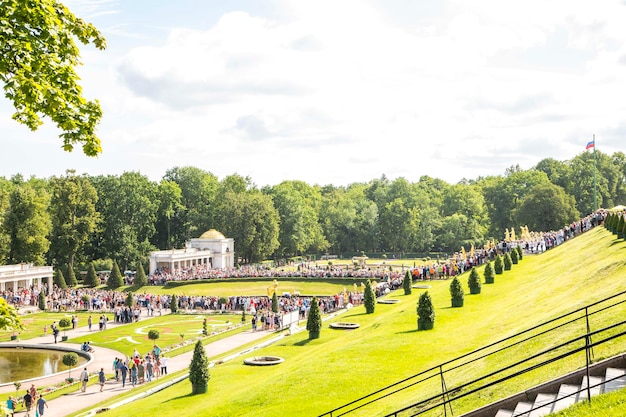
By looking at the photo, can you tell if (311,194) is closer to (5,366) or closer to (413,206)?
(413,206)

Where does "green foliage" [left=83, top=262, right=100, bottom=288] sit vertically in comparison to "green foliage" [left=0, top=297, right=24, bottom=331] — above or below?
below

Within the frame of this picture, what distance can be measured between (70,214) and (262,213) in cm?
2777

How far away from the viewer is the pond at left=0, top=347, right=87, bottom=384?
109 ft

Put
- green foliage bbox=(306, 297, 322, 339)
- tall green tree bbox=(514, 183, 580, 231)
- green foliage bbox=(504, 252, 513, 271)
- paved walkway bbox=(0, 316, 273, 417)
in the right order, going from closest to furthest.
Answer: paved walkway bbox=(0, 316, 273, 417) < green foliage bbox=(306, 297, 322, 339) < green foliage bbox=(504, 252, 513, 271) < tall green tree bbox=(514, 183, 580, 231)

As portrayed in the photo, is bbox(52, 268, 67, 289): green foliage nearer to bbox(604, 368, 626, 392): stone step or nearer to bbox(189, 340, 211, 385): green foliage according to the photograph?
bbox(189, 340, 211, 385): green foliage

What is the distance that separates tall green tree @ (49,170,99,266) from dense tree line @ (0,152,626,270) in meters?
0.13

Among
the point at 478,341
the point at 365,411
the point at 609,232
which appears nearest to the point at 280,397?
the point at 365,411

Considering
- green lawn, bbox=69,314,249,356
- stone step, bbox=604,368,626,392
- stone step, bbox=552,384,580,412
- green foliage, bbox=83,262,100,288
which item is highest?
green foliage, bbox=83,262,100,288

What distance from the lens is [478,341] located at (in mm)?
22062

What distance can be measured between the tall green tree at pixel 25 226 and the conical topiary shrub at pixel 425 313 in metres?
58.0

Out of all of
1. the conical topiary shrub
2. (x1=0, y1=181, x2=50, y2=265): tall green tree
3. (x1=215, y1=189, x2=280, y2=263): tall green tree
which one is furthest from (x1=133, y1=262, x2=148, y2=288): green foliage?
the conical topiary shrub

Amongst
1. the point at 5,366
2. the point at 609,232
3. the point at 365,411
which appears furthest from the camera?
the point at 609,232

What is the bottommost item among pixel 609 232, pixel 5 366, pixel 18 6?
pixel 5 366

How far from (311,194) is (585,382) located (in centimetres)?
12766
